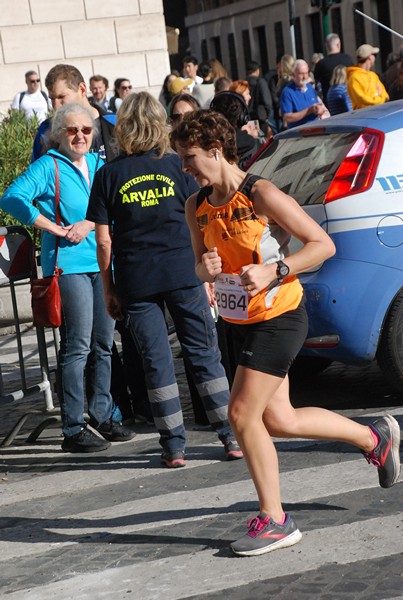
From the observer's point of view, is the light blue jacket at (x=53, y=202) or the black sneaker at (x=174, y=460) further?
the light blue jacket at (x=53, y=202)

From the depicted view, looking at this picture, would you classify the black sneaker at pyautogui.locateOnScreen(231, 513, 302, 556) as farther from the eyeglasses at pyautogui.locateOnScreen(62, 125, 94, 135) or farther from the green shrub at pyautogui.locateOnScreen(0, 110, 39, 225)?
the green shrub at pyautogui.locateOnScreen(0, 110, 39, 225)

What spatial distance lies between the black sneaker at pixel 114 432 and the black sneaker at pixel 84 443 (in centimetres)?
17

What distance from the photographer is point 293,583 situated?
184 inches

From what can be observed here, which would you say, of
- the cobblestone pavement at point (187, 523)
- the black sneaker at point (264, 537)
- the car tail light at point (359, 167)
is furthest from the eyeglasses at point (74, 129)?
the black sneaker at point (264, 537)

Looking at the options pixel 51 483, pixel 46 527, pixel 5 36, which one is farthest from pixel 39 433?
pixel 5 36

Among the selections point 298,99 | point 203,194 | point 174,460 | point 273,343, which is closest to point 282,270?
point 273,343

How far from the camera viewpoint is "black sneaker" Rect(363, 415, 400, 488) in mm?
5398

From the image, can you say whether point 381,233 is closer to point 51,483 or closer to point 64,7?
point 51,483

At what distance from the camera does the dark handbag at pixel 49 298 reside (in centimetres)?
690

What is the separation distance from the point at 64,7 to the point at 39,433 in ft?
48.0

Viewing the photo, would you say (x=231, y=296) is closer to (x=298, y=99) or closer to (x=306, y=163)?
(x=306, y=163)

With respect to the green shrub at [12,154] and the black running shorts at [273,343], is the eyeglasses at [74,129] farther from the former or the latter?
the green shrub at [12,154]

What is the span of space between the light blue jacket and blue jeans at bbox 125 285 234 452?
1.88 ft

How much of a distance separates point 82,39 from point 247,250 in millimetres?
16797
